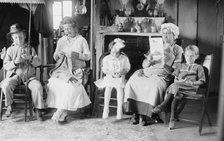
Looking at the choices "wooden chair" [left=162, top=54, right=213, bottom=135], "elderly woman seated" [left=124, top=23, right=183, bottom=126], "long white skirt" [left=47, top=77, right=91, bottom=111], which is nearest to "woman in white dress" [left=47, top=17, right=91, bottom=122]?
"long white skirt" [left=47, top=77, right=91, bottom=111]

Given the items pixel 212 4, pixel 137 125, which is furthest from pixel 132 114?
pixel 212 4

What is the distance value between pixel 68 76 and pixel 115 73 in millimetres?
710

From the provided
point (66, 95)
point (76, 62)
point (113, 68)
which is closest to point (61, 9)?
point (76, 62)

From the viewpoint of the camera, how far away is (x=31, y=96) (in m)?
4.47

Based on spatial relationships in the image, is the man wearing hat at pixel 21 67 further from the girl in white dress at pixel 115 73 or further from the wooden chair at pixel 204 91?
the wooden chair at pixel 204 91

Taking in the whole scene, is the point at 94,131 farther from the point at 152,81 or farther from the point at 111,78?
the point at 152,81

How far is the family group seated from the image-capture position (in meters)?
4.18

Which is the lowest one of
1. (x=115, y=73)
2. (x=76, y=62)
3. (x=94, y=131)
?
(x=94, y=131)

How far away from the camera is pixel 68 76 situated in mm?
4523

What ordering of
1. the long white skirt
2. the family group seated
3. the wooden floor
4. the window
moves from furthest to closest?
the window
the long white skirt
the family group seated
the wooden floor

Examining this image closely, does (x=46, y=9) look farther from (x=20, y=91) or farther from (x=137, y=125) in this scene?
(x=137, y=125)

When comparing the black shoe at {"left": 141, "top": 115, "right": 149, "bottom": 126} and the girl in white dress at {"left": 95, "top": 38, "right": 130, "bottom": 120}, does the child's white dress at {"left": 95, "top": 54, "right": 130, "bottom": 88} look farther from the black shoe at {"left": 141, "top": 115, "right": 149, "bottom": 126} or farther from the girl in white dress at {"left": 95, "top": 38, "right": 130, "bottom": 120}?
the black shoe at {"left": 141, "top": 115, "right": 149, "bottom": 126}

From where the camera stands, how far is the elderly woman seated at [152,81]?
4262 mm

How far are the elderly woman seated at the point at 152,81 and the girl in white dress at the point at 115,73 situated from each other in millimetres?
118
